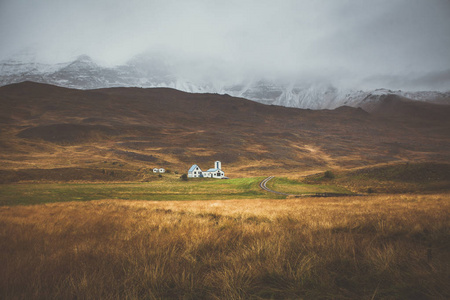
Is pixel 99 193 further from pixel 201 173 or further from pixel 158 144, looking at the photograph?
pixel 158 144

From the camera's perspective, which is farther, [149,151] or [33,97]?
[33,97]

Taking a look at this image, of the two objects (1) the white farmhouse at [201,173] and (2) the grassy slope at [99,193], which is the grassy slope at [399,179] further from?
(1) the white farmhouse at [201,173]

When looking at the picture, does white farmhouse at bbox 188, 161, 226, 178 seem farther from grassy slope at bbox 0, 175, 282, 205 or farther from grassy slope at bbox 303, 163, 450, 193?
grassy slope at bbox 303, 163, 450, 193

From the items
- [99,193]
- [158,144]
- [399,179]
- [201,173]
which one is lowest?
[201,173]

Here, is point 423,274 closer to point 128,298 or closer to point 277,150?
point 128,298

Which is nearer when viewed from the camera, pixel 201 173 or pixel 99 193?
pixel 99 193

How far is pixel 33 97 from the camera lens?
626ft

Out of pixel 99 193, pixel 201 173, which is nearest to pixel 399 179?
pixel 99 193

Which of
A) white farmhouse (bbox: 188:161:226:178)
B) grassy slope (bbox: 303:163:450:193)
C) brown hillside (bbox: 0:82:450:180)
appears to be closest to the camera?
grassy slope (bbox: 303:163:450:193)

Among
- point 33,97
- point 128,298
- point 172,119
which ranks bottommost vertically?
point 128,298

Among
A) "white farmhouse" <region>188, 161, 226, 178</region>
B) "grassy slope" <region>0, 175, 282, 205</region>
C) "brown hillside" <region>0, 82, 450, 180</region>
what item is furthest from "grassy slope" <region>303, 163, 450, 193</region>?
Answer: "brown hillside" <region>0, 82, 450, 180</region>

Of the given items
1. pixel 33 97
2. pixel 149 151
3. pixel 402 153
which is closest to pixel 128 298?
pixel 149 151

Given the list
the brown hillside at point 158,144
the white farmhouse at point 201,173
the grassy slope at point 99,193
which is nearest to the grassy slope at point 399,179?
the grassy slope at point 99,193

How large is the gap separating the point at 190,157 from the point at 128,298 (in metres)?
103
